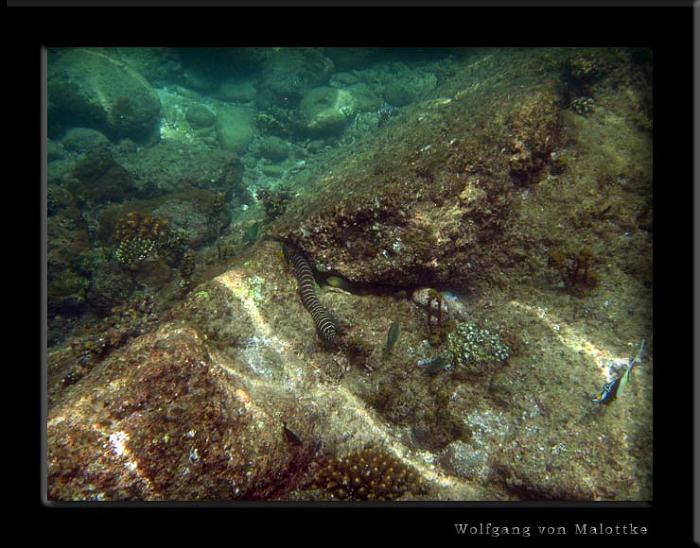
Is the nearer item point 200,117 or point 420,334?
point 420,334

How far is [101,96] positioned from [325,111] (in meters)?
10.2

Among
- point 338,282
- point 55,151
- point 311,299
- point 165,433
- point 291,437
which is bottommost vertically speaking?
point 291,437

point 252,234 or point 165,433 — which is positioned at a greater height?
point 252,234

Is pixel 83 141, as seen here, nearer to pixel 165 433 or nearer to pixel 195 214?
pixel 195 214

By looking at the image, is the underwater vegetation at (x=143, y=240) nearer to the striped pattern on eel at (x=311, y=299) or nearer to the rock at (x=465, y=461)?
the striped pattern on eel at (x=311, y=299)

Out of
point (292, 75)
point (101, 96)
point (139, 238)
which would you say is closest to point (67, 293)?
point (139, 238)

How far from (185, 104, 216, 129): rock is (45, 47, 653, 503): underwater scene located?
11.5 meters

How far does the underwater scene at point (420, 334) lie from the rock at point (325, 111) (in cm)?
883

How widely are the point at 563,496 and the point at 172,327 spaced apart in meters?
4.96

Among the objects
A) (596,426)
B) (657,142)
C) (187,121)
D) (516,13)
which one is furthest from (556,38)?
(187,121)

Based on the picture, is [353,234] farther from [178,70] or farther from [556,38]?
[178,70]

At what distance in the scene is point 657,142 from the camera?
2.87m


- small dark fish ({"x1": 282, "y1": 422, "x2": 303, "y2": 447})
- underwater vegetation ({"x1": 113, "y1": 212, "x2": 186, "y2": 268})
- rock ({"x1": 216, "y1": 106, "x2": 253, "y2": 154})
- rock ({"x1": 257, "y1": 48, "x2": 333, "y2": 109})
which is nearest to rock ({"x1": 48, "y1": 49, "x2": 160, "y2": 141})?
rock ({"x1": 216, "y1": 106, "x2": 253, "y2": 154})

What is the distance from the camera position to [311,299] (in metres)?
5.53
